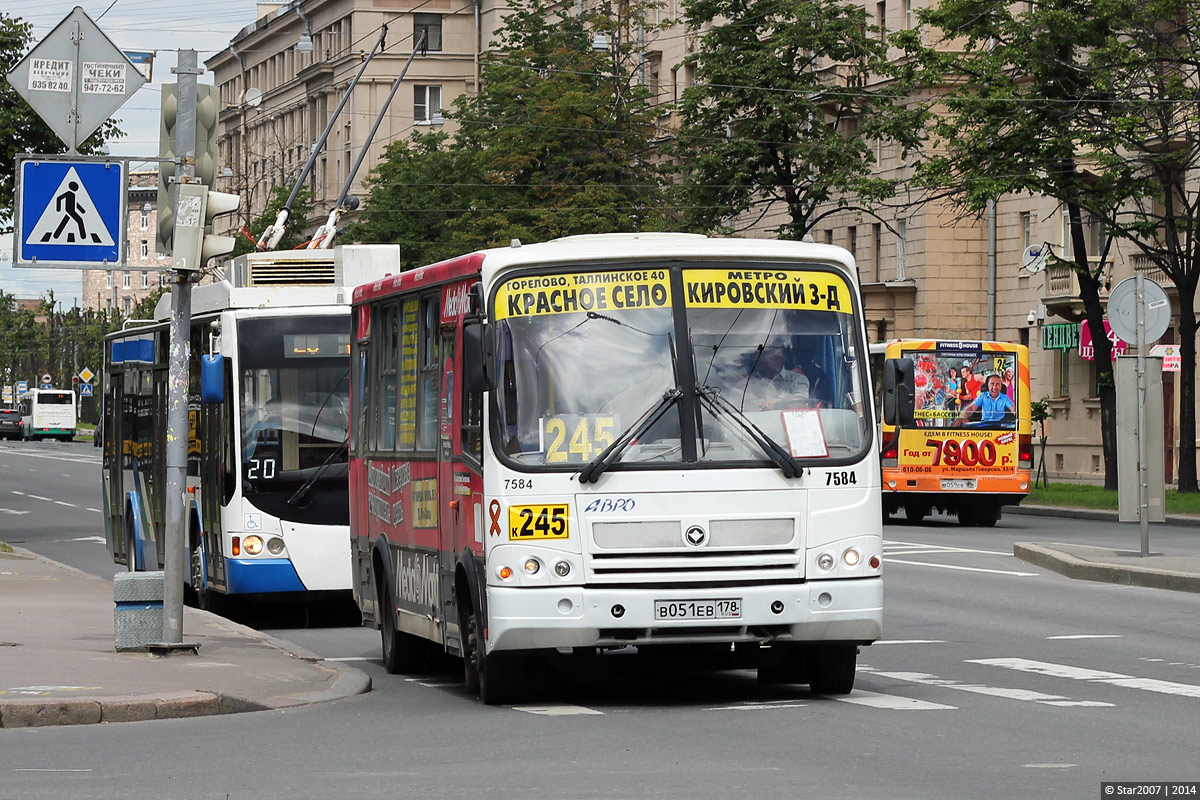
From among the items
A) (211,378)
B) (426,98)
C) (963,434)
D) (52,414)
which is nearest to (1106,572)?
(211,378)

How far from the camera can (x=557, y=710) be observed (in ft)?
39.0

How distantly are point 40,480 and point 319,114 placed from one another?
51984 mm

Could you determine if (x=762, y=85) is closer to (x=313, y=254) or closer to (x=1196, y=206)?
(x=1196, y=206)

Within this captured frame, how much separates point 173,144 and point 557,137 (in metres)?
44.7

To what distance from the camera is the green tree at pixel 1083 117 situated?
1585 inches

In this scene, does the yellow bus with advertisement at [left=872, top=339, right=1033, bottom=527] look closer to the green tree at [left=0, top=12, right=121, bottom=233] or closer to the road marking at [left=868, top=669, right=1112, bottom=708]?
the green tree at [left=0, top=12, right=121, bottom=233]

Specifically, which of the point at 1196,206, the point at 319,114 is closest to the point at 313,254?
the point at 1196,206

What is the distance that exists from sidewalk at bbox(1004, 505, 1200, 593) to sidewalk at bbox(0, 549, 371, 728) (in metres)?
8.83

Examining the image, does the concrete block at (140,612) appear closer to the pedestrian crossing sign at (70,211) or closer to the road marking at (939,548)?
the pedestrian crossing sign at (70,211)

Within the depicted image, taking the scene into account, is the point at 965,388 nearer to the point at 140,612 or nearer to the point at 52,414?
the point at 140,612

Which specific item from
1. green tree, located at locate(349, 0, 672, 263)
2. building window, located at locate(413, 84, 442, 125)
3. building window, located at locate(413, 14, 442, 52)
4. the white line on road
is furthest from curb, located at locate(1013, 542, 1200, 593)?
building window, located at locate(413, 14, 442, 52)

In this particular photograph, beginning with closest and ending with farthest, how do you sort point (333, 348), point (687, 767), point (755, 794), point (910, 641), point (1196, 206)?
point (755, 794) < point (687, 767) < point (910, 641) < point (333, 348) < point (1196, 206)

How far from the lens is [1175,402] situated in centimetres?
5431

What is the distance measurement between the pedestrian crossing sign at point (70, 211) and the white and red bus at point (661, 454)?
9.81 feet
